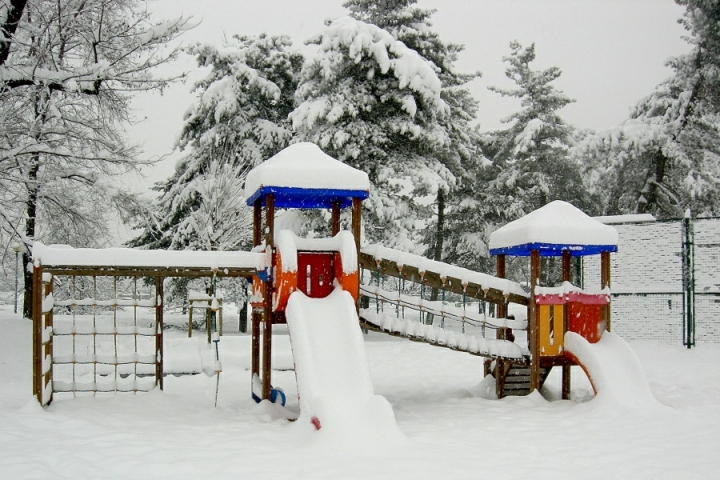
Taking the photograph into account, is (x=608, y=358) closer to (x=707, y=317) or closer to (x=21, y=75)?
(x=707, y=317)

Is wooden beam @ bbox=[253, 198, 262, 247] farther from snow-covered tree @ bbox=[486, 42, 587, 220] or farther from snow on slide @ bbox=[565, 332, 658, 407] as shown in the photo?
snow-covered tree @ bbox=[486, 42, 587, 220]

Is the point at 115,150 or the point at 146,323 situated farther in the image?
the point at 146,323

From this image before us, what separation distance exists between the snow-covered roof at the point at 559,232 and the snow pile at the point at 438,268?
0.64 m

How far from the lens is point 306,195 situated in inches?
317

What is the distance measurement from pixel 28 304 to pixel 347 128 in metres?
10.5

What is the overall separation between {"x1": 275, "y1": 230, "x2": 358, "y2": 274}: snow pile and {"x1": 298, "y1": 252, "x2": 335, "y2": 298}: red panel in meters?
0.09

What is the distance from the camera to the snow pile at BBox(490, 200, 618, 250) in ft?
27.8

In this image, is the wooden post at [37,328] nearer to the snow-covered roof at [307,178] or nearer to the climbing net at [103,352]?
the climbing net at [103,352]

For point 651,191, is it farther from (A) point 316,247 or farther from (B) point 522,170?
(A) point 316,247

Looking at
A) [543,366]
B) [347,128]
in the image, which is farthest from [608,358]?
[347,128]

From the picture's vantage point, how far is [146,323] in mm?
21453

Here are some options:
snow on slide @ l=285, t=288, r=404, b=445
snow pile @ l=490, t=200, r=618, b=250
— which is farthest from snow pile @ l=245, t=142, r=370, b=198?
snow pile @ l=490, t=200, r=618, b=250

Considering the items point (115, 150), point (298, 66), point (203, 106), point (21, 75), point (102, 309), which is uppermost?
point (298, 66)

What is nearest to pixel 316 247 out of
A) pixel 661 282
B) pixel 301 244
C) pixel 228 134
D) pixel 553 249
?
pixel 301 244
